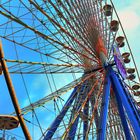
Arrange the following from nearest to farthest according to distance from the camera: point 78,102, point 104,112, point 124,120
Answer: point 104,112
point 124,120
point 78,102

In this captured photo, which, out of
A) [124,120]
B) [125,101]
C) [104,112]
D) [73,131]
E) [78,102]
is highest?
[78,102]

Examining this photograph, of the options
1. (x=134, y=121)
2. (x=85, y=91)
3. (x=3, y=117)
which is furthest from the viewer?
(x=85, y=91)

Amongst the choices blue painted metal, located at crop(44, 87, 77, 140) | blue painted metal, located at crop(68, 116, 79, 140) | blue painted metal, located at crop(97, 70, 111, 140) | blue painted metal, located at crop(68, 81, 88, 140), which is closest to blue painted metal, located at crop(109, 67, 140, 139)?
blue painted metal, located at crop(97, 70, 111, 140)

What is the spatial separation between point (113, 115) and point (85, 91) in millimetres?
1810

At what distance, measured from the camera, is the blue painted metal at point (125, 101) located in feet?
48.8

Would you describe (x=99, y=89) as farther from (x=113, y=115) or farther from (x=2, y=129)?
(x=2, y=129)

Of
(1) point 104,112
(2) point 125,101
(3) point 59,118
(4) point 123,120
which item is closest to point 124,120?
(4) point 123,120

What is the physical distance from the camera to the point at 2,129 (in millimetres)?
10070

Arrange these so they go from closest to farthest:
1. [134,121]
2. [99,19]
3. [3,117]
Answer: [3,117] < [134,121] < [99,19]

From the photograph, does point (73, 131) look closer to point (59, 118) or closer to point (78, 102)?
point (59, 118)

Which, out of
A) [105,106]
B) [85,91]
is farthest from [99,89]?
[105,106]

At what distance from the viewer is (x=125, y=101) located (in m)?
16.0

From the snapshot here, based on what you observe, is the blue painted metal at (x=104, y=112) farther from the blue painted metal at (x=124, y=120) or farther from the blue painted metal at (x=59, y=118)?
the blue painted metal at (x=59, y=118)

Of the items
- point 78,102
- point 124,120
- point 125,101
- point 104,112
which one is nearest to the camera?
point 104,112
